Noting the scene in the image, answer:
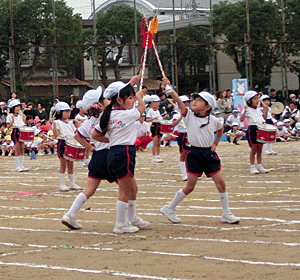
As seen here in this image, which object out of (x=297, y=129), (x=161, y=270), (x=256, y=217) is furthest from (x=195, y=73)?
(x=161, y=270)

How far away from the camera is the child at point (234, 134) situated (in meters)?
22.4

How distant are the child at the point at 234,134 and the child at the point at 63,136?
1158 centimetres

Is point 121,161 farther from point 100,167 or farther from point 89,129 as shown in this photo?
point 89,129

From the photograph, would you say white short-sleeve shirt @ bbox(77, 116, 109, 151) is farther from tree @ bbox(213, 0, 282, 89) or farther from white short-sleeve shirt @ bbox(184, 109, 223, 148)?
tree @ bbox(213, 0, 282, 89)

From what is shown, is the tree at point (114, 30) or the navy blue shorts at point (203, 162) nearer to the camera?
the navy blue shorts at point (203, 162)

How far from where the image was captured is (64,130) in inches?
455

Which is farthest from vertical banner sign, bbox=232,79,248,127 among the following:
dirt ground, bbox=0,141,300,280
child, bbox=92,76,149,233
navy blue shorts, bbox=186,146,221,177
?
child, bbox=92,76,149,233

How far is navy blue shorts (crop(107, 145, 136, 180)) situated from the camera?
22.4ft

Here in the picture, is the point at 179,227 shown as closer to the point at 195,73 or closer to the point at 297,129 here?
the point at 297,129

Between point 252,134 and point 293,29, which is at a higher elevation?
point 293,29

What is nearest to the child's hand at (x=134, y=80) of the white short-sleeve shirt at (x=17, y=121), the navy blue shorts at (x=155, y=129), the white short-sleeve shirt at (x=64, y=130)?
the white short-sleeve shirt at (x=64, y=130)

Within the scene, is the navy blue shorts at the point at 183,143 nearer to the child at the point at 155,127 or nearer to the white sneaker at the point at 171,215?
the child at the point at 155,127

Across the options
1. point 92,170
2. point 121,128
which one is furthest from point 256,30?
point 121,128

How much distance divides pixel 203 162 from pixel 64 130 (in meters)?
4.62
